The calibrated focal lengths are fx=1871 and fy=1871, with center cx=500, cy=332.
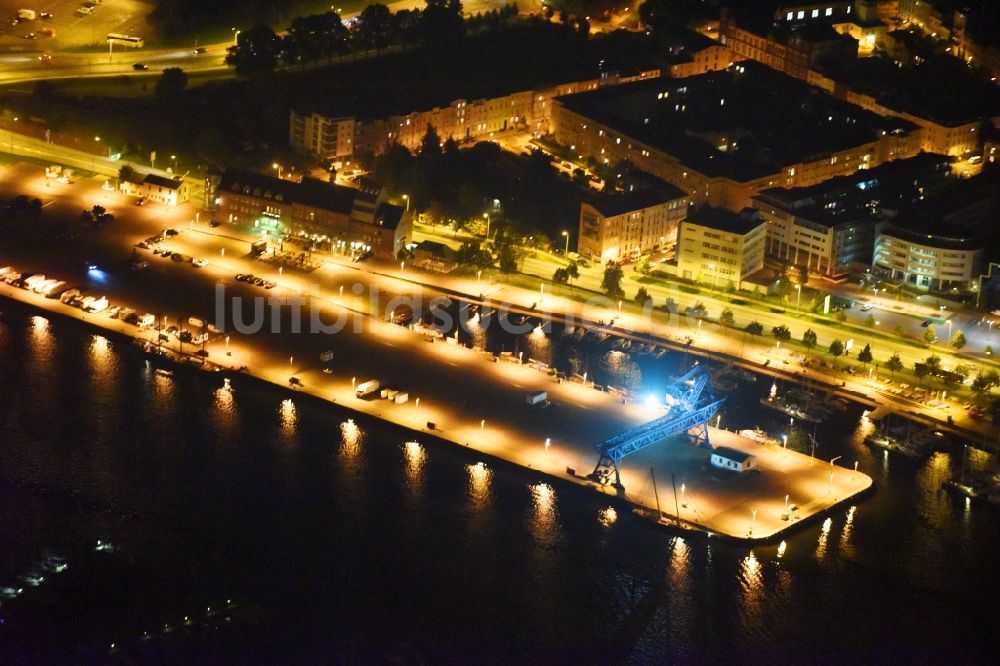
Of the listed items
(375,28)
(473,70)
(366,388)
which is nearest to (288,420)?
(366,388)

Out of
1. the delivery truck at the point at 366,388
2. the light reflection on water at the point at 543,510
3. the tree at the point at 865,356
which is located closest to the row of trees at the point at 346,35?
the delivery truck at the point at 366,388

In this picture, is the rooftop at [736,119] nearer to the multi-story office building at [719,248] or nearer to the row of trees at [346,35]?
the multi-story office building at [719,248]

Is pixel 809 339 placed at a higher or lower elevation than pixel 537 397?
higher

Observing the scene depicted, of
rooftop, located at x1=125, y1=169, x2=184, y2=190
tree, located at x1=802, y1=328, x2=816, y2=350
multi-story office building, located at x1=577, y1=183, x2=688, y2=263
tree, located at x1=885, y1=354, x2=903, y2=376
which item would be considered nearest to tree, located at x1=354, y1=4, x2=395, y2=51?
rooftop, located at x1=125, y1=169, x2=184, y2=190

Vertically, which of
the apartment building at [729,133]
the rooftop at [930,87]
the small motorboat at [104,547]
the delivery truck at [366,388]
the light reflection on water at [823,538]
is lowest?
the small motorboat at [104,547]

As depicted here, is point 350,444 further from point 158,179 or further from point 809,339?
point 158,179

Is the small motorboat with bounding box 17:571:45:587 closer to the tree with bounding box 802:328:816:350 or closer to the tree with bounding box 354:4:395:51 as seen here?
the tree with bounding box 802:328:816:350
